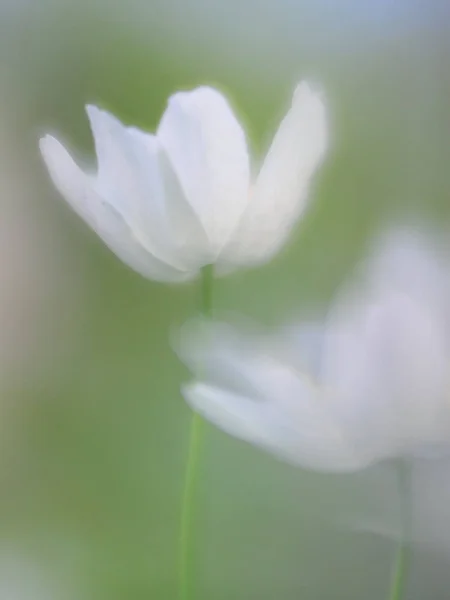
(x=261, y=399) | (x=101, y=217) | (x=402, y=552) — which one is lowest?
(x=402, y=552)

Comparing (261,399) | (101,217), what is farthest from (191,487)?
(101,217)

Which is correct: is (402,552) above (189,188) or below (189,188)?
below

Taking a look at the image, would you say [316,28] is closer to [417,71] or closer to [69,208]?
[417,71]

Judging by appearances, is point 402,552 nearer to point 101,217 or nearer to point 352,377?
point 352,377

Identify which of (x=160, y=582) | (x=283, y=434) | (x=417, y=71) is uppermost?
(x=417, y=71)

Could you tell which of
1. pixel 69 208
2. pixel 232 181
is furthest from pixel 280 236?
pixel 69 208

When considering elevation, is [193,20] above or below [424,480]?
above

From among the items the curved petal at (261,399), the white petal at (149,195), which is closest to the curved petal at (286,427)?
the curved petal at (261,399)
